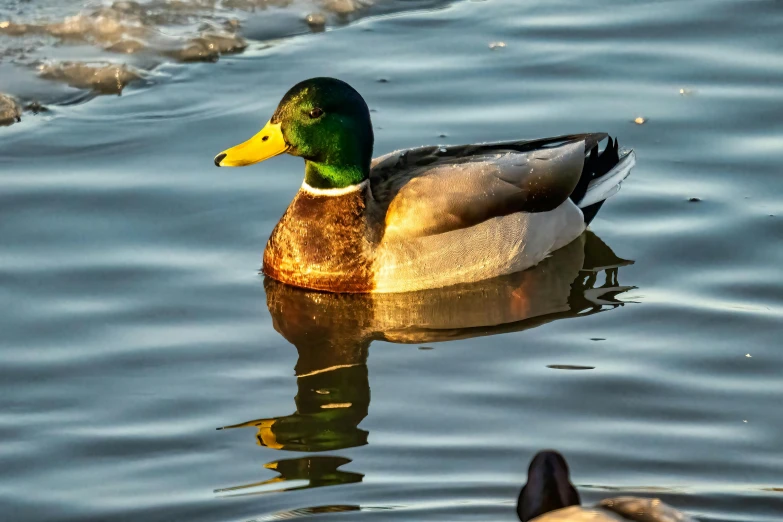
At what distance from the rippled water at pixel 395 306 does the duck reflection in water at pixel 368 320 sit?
0.02 meters

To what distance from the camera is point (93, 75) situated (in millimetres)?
10305

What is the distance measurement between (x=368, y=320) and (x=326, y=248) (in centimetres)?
64

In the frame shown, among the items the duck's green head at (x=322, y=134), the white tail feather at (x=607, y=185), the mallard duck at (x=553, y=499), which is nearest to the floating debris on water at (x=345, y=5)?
the white tail feather at (x=607, y=185)

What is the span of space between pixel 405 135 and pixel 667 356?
3.07 meters

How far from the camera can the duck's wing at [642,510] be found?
157 inches

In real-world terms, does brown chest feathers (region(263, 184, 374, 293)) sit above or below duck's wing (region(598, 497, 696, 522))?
above

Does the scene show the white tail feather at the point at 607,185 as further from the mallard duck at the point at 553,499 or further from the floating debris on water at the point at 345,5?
the mallard duck at the point at 553,499

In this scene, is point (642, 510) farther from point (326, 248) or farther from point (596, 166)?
point (596, 166)

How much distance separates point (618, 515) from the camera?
397 centimetres

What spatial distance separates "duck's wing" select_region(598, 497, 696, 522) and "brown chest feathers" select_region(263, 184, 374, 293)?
374 cm

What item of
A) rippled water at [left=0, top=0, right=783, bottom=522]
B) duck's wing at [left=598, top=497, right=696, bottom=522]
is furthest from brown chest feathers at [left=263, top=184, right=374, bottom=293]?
duck's wing at [left=598, top=497, right=696, bottom=522]

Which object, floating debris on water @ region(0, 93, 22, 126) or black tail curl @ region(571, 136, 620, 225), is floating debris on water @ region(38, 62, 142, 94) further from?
black tail curl @ region(571, 136, 620, 225)

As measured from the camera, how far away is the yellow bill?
7828 millimetres

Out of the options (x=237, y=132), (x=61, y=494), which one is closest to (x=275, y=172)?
(x=237, y=132)
